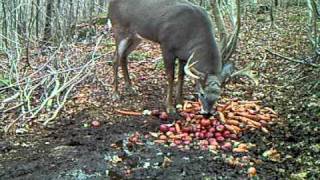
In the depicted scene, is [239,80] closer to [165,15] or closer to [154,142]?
[165,15]

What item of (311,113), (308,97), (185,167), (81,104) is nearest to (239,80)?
(308,97)

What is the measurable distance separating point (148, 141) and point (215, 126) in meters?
0.81

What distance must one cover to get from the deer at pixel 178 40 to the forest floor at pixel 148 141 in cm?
54

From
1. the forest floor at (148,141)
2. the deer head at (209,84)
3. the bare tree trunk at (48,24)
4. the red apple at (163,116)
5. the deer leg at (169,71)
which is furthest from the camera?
the bare tree trunk at (48,24)

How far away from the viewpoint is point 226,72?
6.22 m

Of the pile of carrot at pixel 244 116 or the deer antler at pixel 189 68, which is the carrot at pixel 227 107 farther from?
the deer antler at pixel 189 68

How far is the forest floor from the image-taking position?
4.95 meters

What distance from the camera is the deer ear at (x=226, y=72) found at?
6191 mm

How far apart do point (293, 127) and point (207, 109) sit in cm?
100

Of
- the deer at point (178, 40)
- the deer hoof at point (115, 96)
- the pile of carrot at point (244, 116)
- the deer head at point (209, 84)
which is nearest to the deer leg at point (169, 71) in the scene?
the deer at point (178, 40)

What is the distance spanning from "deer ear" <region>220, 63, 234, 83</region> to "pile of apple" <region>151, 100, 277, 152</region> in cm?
→ 43

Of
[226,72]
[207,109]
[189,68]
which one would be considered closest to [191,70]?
[189,68]

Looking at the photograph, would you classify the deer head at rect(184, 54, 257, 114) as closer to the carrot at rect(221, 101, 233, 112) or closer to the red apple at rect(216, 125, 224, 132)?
the red apple at rect(216, 125, 224, 132)

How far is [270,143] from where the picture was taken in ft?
18.4
